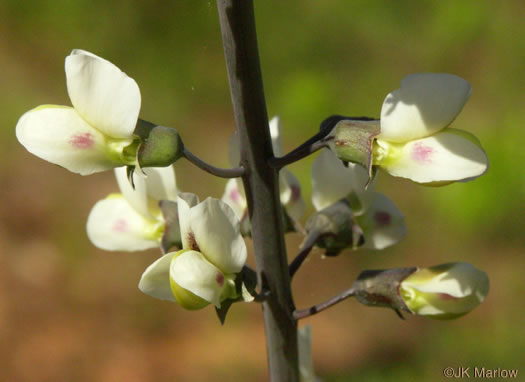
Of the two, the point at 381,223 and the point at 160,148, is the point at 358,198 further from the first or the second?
the point at 160,148

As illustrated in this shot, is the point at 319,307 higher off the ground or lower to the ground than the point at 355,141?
lower

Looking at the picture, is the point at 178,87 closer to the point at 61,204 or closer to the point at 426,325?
the point at 61,204

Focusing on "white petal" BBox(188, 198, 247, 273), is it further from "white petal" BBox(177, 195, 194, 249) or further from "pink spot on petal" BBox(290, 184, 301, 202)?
"pink spot on petal" BBox(290, 184, 301, 202)

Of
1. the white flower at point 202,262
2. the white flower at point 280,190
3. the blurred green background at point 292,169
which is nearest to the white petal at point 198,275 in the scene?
the white flower at point 202,262

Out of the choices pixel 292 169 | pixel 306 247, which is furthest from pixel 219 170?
pixel 292 169

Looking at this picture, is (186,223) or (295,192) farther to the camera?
(295,192)

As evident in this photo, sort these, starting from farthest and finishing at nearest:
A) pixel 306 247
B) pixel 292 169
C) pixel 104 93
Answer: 1. pixel 292 169
2. pixel 306 247
3. pixel 104 93

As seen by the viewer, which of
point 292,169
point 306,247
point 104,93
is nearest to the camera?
point 104,93
